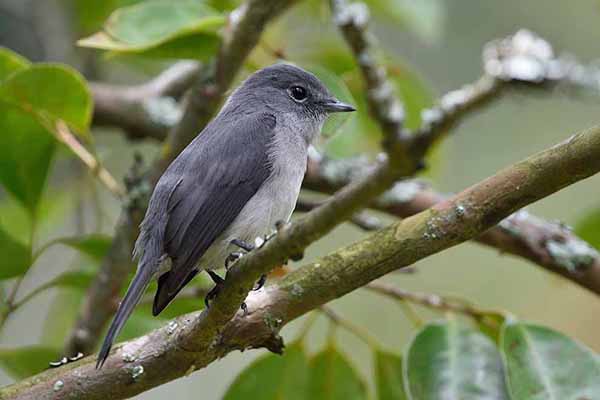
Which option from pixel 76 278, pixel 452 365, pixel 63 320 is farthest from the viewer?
pixel 63 320

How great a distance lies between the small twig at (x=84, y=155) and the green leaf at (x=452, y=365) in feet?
4.25

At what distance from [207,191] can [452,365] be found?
0.94m

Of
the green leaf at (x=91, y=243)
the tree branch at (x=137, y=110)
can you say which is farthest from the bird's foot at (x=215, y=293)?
the tree branch at (x=137, y=110)

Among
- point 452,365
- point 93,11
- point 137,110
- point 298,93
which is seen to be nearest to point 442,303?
point 452,365

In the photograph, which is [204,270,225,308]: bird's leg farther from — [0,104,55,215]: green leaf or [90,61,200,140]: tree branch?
[90,61,200,140]: tree branch

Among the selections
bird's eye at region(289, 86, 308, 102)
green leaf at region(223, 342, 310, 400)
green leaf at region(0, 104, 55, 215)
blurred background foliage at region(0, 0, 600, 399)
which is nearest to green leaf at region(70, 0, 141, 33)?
blurred background foliage at region(0, 0, 600, 399)

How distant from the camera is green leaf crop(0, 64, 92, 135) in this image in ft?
9.91

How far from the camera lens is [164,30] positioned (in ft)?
10.9

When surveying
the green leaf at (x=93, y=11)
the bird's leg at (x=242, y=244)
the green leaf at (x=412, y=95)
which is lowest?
the bird's leg at (x=242, y=244)

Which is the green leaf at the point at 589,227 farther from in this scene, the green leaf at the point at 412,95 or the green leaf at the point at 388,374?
the green leaf at the point at 412,95

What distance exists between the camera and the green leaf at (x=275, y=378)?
333cm

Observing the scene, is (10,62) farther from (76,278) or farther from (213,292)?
Answer: (213,292)

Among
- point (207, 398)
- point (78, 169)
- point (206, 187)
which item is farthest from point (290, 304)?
point (207, 398)

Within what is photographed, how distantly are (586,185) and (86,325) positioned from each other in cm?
393
